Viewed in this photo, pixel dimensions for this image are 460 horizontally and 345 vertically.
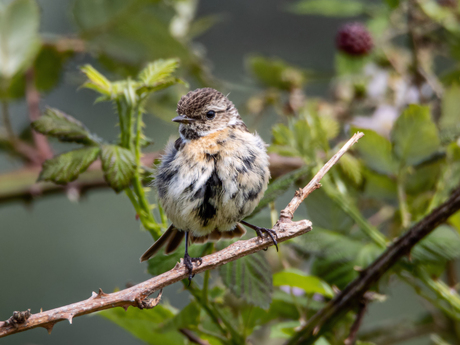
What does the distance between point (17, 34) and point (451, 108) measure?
1.57 meters

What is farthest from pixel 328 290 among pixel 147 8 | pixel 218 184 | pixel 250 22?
pixel 250 22

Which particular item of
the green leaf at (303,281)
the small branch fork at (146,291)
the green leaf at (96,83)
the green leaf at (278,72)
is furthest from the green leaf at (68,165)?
the green leaf at (278,72)

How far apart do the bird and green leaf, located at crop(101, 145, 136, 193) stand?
229 millimetres

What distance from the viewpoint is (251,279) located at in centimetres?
111

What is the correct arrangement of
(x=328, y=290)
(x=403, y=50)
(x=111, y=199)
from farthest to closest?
(x=111, y=199), (x=403, y=50), (x=328, y=290)

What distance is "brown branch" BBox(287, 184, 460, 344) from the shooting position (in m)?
1.08

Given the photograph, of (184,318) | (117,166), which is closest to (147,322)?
(184,318)

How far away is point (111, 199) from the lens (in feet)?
12.2

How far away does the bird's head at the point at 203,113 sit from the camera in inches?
59.7

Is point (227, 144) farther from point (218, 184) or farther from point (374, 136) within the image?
point (374, 136)

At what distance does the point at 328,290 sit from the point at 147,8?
1493 millimetres

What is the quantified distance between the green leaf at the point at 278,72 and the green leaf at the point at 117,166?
1114 mm

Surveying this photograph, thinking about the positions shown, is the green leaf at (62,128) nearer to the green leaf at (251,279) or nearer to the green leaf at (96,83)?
the green leaf at (96,83)

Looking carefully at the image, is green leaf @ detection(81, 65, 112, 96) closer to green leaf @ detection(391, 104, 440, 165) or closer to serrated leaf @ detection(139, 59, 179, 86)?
serrated leaf @ detection(139, 59, 179, 86)
